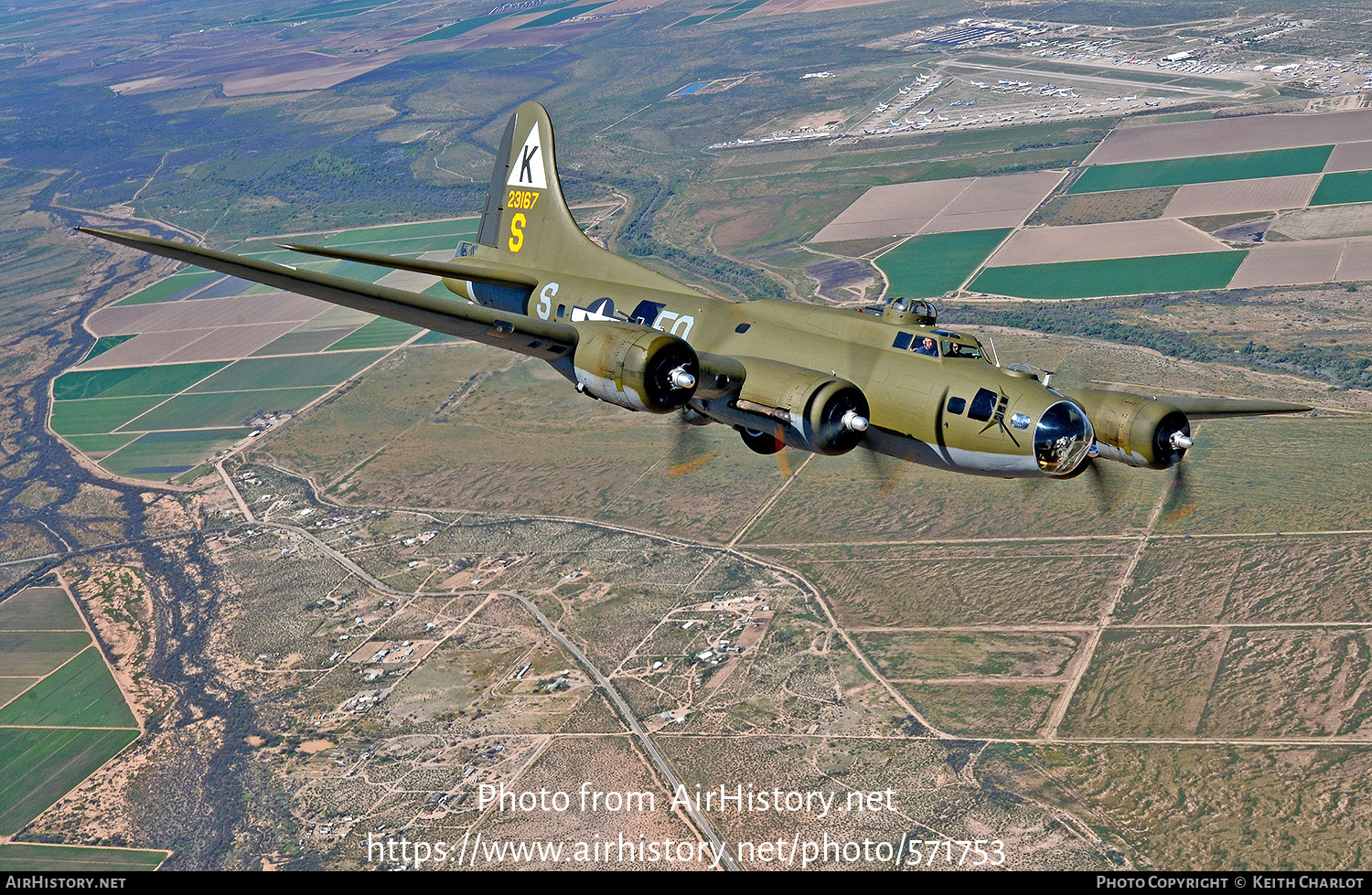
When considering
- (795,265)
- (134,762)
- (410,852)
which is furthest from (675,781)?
(795,265)

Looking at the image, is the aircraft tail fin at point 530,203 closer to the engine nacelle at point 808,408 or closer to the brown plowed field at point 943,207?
the engine nacelle at point 808,408

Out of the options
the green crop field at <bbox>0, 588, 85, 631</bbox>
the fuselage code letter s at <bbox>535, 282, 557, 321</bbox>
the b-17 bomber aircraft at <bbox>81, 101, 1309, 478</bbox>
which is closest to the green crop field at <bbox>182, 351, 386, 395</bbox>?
the green crop field at <bbox>0, 588, 85, 631</bbox>

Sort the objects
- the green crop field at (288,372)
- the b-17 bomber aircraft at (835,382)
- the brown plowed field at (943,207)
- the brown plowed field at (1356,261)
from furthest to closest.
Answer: the brown plowed field at (943,207)
the green crop field at (288,372)
the brown plowed field at (1356,261)
the b-17 bomber aircraft at (835,382)

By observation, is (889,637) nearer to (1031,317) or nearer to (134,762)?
(134,762)

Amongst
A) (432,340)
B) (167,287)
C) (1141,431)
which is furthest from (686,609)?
(167,287)

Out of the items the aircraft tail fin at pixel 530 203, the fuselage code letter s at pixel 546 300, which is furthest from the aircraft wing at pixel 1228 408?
the aircraft tail fin at pixel 530 203

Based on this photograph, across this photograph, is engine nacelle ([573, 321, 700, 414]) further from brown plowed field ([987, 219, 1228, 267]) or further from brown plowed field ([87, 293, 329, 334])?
brown plowed field ([87, 293, 329, 334])

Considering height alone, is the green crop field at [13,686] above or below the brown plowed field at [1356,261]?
above
